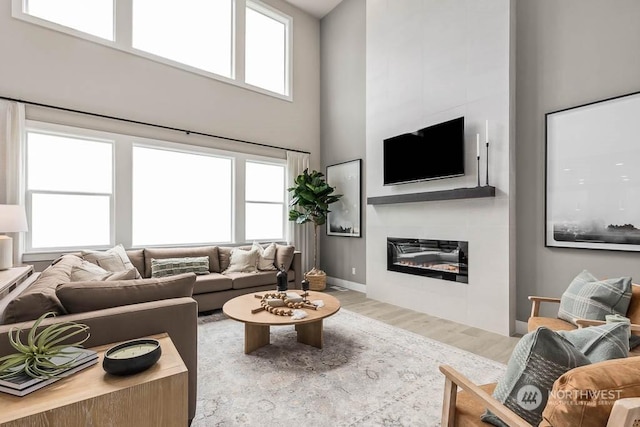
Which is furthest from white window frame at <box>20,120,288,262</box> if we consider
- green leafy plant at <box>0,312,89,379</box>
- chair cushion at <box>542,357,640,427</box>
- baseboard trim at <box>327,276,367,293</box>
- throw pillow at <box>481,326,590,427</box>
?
chair cushion at <box>542,357,640,427</box>

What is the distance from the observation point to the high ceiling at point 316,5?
19.0 feet

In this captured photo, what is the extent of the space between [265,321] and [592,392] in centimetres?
211

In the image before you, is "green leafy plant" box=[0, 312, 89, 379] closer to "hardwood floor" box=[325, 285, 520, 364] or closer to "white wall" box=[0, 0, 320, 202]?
"hardwood floor" box=[325, 285, 520, 364]

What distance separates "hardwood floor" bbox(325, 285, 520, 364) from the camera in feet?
9.73

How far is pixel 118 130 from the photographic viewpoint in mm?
4223

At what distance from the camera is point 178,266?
13.7ft

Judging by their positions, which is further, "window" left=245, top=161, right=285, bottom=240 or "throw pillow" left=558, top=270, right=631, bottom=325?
"window" left=245, top=161, right=285, bottom=240

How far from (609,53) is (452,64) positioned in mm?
1464

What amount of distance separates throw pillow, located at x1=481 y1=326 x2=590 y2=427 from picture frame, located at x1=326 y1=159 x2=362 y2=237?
4.30m

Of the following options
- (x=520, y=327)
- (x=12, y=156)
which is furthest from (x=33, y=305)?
(x=520, y=327)

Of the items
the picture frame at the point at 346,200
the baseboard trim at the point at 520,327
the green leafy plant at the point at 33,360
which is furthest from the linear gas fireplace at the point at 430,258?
the green leafy plant at the point at 33,360

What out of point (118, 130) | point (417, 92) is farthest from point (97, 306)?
point (417, 92)

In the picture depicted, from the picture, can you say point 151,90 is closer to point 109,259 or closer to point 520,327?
point 109,259

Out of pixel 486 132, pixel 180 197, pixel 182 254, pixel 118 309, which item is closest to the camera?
pixel 118 309
